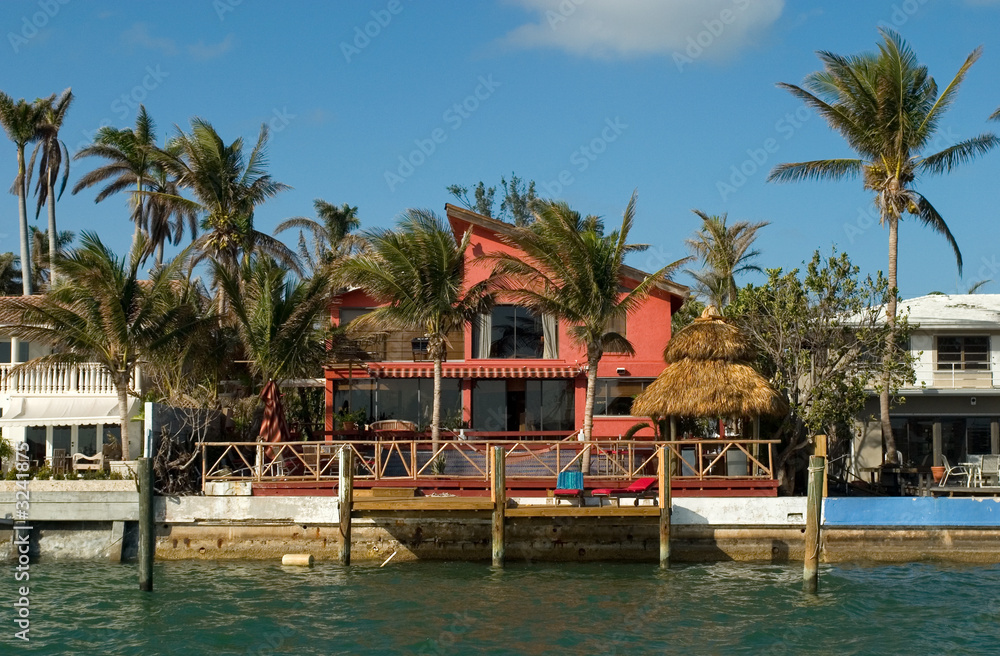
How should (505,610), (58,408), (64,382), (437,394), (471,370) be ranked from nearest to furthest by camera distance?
(505,610) < (437,394) < (58,408) < (64,382) < (471,370)

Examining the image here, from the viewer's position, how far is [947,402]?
30375 mm

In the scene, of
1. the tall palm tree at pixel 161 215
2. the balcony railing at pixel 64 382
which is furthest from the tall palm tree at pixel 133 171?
the balcony railing at pixel 64 382

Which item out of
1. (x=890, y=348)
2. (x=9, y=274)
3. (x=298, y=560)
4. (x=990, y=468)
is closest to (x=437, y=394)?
(x=298, y=560)

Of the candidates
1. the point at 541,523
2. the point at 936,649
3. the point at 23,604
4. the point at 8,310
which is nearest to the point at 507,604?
the point at 541,523

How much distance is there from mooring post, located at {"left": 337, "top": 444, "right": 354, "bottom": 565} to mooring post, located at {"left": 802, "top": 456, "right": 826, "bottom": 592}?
885 centimetres

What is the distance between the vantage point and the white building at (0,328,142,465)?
82.4ft

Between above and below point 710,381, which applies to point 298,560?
below

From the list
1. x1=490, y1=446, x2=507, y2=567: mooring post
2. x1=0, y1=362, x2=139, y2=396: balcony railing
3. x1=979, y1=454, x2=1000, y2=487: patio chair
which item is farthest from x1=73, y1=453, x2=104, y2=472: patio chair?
x1=979, y1=454, x2=1000, y2=487: patio chair

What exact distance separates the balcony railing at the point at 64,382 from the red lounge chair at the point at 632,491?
1372 centimetres

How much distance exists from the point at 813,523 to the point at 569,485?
190 inches

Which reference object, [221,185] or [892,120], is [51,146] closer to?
[221,185]

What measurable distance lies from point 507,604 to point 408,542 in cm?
413

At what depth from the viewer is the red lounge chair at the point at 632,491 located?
20.6 metres

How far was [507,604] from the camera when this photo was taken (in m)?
17.9
